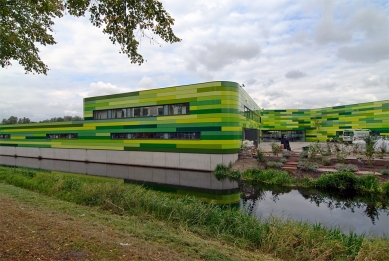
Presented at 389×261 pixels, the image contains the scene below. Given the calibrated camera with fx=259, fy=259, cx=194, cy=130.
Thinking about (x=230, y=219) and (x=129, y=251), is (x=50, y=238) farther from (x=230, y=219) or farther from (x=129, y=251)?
(x=230, y=219)

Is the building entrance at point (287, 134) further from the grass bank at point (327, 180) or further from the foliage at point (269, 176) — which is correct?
the grass bank at point (327, 180)

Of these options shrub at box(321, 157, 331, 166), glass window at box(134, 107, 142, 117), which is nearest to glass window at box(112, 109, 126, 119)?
glass window at box(134, 107, 142, 117)

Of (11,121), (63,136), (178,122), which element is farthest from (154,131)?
(11,121)

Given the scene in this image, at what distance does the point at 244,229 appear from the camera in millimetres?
6516

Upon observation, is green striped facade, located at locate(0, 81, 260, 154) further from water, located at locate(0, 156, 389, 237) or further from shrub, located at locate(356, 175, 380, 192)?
shrub, located at locate(356, 175, 380, 192)

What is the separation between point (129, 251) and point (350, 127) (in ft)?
152

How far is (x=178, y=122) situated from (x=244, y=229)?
1614 cm

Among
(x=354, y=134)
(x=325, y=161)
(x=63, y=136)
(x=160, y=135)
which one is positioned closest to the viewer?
(x=325, y=161)

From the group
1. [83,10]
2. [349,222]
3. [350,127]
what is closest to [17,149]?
[83,10]

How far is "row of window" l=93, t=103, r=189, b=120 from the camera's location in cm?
2247

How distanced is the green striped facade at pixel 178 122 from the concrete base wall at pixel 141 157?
0.44 meters

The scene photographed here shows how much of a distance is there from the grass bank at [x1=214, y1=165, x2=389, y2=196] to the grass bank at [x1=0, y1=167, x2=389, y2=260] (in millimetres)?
→ 7755

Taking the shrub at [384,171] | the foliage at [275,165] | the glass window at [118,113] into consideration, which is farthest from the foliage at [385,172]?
the glass window at [118,113]

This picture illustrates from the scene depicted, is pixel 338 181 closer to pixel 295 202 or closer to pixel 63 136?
pixel 295 202
